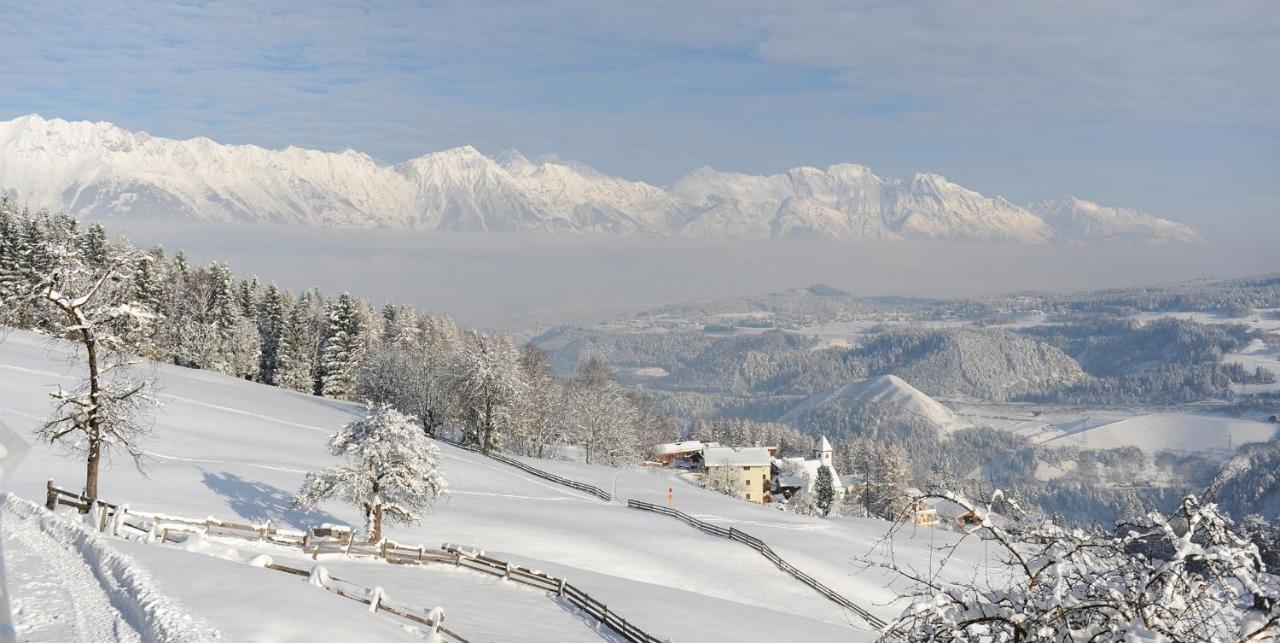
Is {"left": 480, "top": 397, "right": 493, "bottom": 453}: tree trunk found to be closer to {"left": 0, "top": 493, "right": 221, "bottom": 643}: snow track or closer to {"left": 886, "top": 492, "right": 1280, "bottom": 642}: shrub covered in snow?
{"left": 0, "top": 493, "right": 221, "bottom": 643}: snow track

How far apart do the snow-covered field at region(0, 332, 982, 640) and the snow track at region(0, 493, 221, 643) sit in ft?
0.33

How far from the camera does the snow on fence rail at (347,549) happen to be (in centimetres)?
2478

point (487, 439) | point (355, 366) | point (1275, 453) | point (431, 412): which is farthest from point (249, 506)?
point (1275, 453)

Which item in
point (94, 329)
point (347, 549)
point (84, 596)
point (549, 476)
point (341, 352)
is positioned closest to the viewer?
point (84, 596)

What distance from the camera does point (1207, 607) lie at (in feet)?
20.6

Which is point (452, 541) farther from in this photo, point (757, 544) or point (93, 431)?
point (757, 544)

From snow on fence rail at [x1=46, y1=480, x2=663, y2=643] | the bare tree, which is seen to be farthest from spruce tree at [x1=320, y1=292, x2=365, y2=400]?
the bare tree

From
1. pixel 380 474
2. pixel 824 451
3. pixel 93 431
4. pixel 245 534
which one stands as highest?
pixel 93 431

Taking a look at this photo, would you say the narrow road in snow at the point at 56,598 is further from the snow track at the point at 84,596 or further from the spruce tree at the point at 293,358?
the spruce tree at the point at 293,358

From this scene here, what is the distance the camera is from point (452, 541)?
3894cm

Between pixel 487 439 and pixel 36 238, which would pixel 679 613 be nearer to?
pixel 487 439

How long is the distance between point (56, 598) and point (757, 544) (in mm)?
37125

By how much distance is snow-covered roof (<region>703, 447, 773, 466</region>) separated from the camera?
110 metres

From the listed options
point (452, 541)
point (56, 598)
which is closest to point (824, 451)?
point (452, 541)
